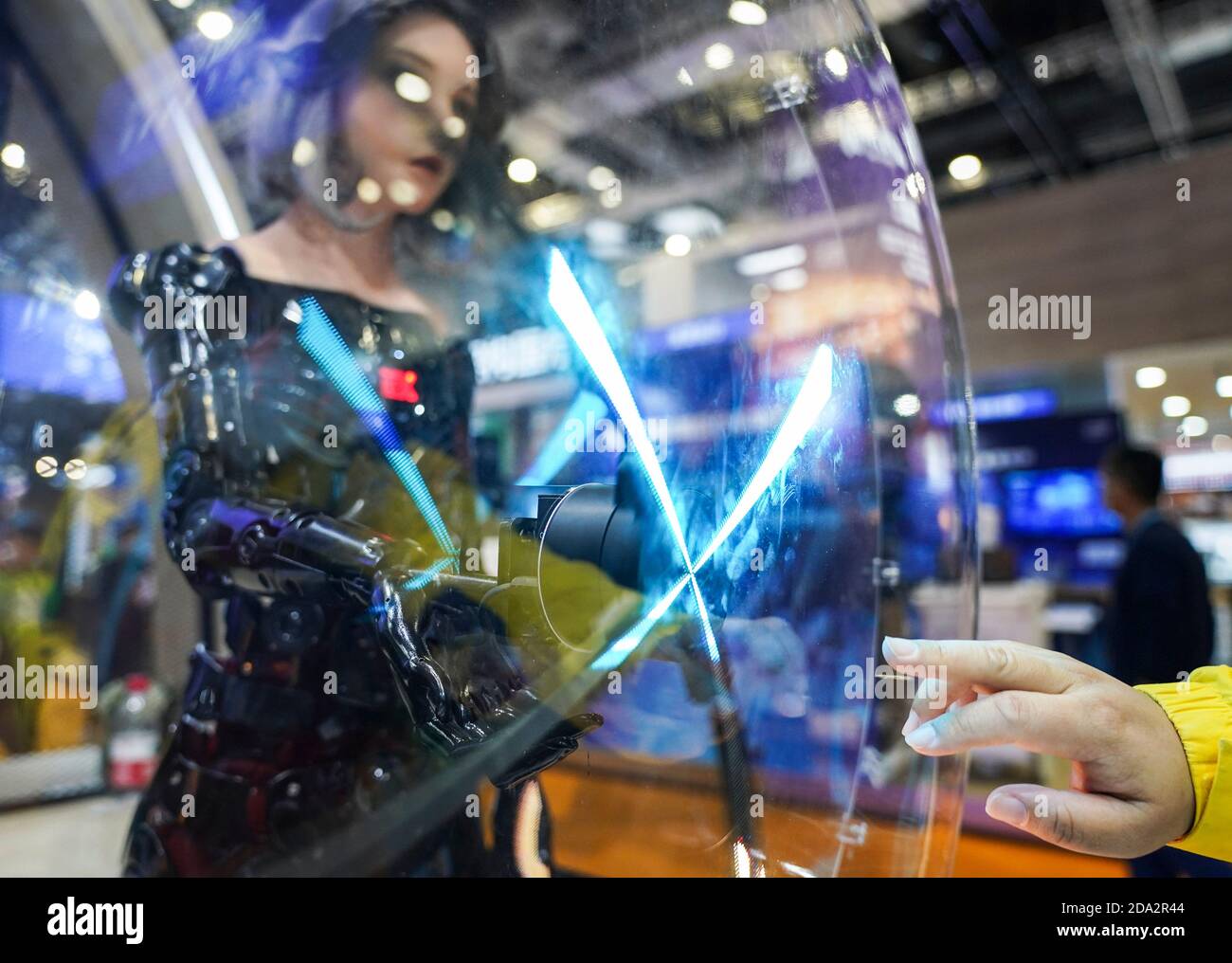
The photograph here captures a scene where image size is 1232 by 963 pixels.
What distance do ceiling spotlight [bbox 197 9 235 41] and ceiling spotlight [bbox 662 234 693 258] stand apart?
43 cm

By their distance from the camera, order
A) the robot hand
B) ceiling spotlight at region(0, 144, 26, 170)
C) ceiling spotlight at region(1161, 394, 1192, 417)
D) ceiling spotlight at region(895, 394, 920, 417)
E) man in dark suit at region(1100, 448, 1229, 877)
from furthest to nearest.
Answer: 1. man in dark suit at region(1100, 448, 1229, 877)
2. ceiling spotlight at region(1161, 394, 1192, 417)
3. ceiling spotlight at region(0, 144, 26, 170)
4. ceiling spotlight at region(895, 394, 920, 417)
5. the robot hand

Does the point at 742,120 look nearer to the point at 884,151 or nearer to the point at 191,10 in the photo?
the point at 884,151

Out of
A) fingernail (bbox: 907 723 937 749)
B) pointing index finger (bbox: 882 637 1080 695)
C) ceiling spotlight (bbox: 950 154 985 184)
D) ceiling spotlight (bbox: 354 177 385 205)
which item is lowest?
fingernail (bbox: 907 723 937 749)

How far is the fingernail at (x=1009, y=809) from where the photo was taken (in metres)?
0.43

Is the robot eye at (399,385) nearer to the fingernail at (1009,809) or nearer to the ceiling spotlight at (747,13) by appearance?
the ceiling spotlight at (747,13)

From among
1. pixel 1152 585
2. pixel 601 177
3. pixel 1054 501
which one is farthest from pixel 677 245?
pixel 1054 501

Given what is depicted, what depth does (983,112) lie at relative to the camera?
4.25 meters

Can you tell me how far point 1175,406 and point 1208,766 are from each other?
0.80 meters

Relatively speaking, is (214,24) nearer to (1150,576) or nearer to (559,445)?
(559,445)

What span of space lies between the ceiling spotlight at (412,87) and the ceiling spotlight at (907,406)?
1.36 ft

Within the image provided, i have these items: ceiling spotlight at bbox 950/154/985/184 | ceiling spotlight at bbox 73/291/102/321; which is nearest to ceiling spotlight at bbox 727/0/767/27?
ceiling spotlight at bbox 73/291/102/321

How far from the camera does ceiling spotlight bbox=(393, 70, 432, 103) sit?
0.58 meters

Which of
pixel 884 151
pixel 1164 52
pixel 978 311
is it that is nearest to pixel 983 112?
pixel 1164 52

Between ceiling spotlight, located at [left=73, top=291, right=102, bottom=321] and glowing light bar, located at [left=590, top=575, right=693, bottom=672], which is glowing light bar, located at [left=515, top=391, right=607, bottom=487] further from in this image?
ceiling spotlight, located at [left=73, top=291, right=102, bottom=321]
